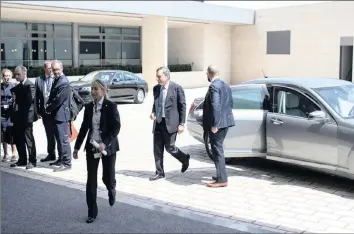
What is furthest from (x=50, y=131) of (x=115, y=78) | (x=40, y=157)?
(x=115, y=78)

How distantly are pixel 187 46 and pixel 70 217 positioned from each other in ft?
93.5

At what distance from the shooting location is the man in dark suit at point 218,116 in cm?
706

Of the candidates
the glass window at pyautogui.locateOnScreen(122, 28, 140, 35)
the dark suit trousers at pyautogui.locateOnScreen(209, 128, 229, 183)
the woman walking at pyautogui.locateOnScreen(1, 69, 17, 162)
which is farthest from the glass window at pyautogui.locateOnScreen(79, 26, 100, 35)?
the dark suit trousers at pyautogui.locateOnScreen(209, 128, 229, 183)

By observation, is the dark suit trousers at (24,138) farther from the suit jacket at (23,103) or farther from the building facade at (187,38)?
the building facade at (187,38)

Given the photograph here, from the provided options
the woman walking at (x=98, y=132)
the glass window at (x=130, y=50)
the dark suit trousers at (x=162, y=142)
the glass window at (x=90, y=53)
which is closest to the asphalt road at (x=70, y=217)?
the woman walking at (x=98, y=132)

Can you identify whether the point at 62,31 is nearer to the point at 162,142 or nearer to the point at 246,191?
the point at 162,142

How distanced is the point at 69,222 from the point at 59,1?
687 inches

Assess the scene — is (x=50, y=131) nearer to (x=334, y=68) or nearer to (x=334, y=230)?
(x=334, y=230)

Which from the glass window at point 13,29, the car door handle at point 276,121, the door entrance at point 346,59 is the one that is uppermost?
the glass window at point 13,29

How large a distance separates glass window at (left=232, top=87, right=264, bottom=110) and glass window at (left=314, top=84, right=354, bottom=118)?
3.37 feet

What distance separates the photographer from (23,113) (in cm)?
849

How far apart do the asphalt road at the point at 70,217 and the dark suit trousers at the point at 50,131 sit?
1742 mm

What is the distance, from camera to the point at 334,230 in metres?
5.45

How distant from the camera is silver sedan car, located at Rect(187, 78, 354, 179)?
691cm
